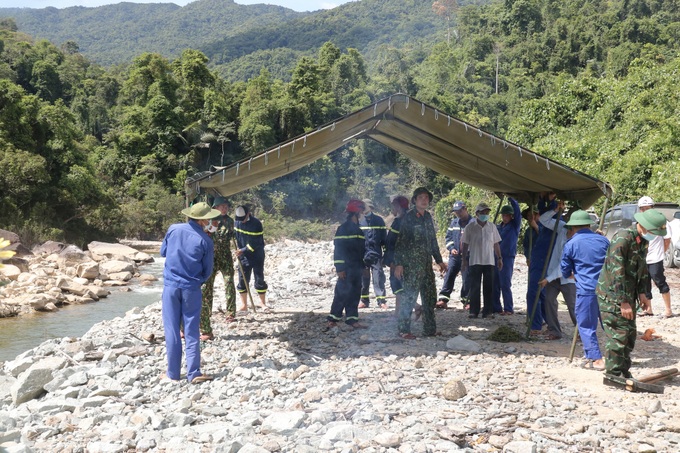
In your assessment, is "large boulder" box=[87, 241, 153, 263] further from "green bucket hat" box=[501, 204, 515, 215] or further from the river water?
"green bucket hat" box=[501, 204, 515, 215]

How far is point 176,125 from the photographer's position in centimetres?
4469

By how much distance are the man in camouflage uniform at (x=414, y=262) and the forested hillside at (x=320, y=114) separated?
10.4 m

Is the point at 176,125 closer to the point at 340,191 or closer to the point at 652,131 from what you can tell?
the point at 340,191

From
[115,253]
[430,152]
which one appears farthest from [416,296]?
[115,253]

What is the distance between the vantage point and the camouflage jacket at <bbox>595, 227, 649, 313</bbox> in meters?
5.29

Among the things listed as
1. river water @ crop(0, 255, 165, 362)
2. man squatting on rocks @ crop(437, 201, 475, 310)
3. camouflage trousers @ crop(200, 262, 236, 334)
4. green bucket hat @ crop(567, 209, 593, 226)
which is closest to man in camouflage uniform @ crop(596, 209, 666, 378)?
green bucket hat @ crop(567, 209, 593, 226)

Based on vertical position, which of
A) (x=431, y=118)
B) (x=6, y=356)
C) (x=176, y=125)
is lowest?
(x=6, y=356)

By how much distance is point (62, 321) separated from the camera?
12.8 meters

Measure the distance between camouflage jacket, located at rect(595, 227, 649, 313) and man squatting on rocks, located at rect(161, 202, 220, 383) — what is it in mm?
3654

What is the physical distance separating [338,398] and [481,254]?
161 inches

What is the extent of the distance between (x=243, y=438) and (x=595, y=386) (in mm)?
3176

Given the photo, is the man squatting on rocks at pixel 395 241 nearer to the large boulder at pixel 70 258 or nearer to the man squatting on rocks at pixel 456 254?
the man squatting on rocks at pixel 456 254

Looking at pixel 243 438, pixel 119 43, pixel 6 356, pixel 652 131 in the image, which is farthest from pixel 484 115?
pixel 119 43

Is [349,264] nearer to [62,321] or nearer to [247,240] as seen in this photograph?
[247,240]
